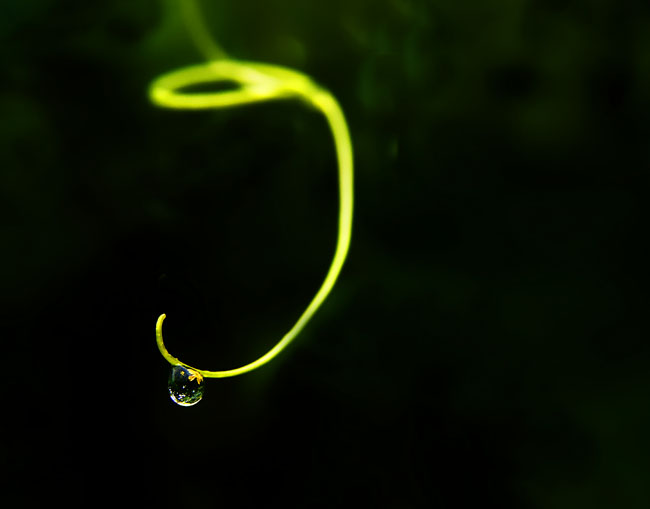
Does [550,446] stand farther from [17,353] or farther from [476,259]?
[17,353]

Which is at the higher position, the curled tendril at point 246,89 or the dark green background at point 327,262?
the curled tendril at point 246,89

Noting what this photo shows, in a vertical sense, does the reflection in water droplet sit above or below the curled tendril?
below

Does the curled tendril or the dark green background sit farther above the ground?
the curled tendril
